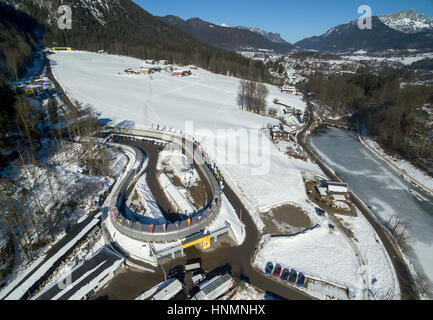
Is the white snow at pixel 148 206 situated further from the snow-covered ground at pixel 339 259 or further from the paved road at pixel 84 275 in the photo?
the snow-covered ground at pixel 339 259

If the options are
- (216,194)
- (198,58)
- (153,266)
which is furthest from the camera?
(198,58)

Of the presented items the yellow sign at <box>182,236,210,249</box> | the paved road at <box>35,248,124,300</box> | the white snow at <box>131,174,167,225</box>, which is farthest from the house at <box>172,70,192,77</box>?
the paved road at <box>35,248,124,300</box>

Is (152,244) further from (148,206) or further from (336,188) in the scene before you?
(336,188)

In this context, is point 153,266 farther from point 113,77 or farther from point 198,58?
point 198,58

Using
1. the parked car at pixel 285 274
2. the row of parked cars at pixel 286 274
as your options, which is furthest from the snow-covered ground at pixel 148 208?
the parked car at pixel 285 274

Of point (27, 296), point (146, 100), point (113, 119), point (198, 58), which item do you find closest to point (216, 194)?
point (27, 296)

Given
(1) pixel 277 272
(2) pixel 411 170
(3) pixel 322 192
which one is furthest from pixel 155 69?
(1) pixel 277 272
